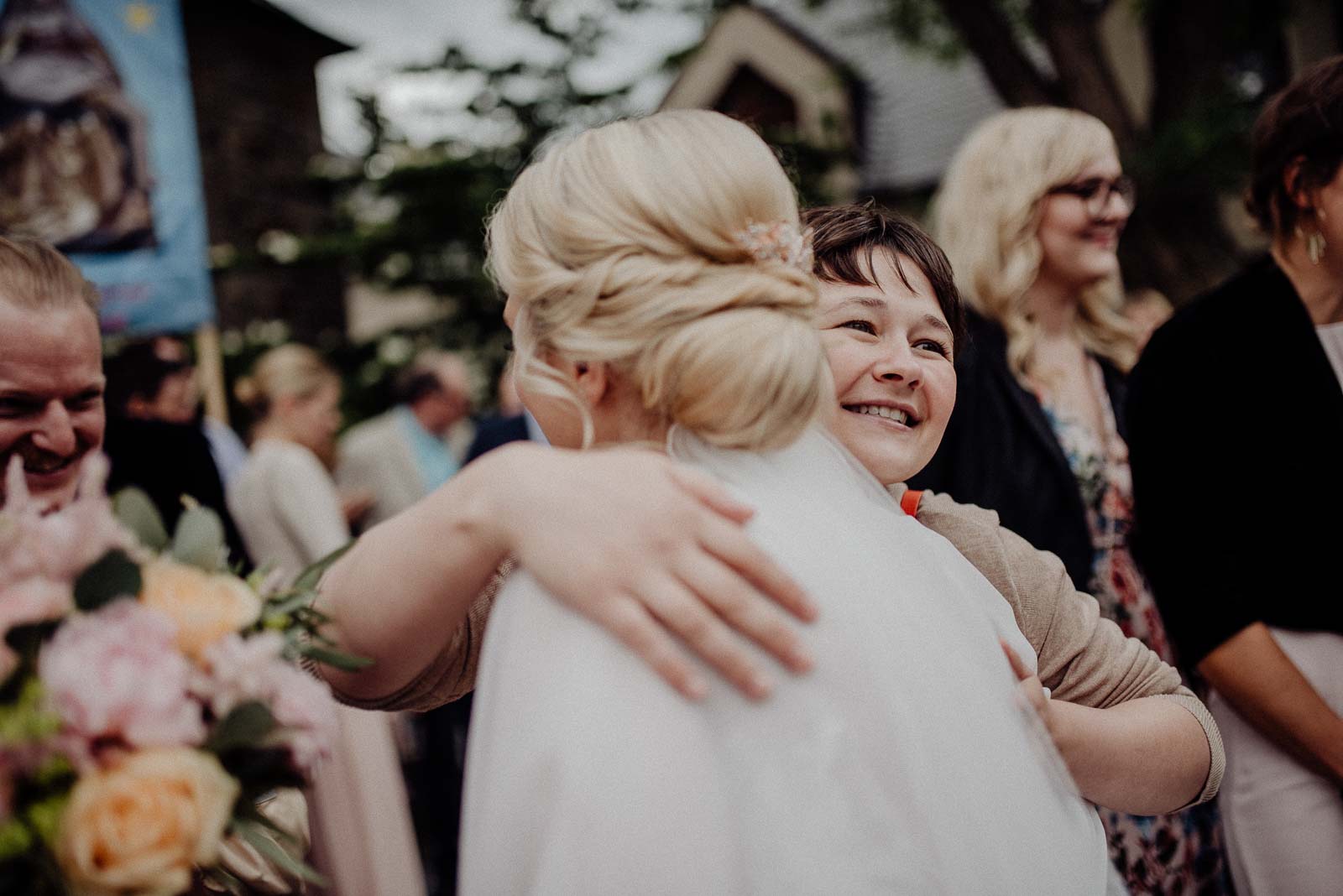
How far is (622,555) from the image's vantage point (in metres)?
1.14

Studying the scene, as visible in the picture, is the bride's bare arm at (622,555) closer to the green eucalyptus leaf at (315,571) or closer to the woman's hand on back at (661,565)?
the woman's hand on back at (661,565)

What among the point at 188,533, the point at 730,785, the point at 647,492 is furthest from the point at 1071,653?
the point at 188,533

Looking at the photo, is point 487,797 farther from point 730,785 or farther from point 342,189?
point 342,189

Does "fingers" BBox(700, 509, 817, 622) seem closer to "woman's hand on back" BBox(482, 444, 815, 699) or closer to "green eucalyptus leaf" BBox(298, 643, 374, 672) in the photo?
"woman's hand on back" BBox(482, 444, 815, 699)

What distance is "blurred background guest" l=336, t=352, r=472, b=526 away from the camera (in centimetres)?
635

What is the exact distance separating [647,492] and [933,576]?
44 centimetres

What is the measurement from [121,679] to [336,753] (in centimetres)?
355

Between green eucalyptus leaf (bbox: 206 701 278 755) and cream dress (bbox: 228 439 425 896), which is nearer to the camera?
green eucalyptus leaf (bbox: 206 701 278 755)

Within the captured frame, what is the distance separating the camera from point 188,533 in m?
1.26

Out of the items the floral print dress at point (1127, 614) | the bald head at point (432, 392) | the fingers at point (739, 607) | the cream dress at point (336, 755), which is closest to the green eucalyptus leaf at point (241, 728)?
the fingers at point (739, 607)

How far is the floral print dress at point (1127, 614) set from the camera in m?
2.33

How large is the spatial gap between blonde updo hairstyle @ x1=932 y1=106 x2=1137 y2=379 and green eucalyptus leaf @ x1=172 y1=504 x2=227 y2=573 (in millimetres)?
2083

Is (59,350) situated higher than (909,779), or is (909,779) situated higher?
(59,350)

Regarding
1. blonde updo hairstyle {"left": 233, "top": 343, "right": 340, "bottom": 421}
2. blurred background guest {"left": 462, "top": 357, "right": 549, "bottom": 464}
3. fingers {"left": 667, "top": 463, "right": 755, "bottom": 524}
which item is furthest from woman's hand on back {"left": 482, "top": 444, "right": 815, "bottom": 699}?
blonde updo hairstyle {"left": 233, "top": 343, "right": 340, "bottom": 421}
